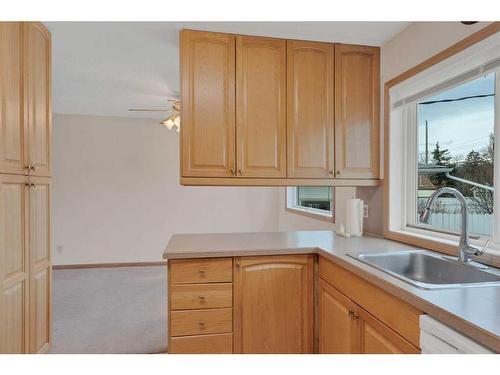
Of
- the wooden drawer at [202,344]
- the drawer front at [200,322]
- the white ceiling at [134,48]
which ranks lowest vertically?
the wooden drawer at [202,344]

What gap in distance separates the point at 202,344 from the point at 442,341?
4.35 feet

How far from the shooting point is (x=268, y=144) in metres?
2.23

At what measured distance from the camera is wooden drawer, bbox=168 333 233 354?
6.06 feet

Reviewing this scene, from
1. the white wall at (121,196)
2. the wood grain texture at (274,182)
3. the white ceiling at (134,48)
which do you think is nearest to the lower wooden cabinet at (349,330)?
the wood grain texture at (274,182)

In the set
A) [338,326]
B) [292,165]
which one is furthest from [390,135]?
[338,326]

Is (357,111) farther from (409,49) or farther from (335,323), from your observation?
(335,323)

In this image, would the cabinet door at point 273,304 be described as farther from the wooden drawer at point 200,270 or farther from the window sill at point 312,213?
the window sill at point 312,213

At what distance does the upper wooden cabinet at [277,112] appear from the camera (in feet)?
6.96

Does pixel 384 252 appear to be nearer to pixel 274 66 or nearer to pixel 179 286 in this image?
pixel 179 286

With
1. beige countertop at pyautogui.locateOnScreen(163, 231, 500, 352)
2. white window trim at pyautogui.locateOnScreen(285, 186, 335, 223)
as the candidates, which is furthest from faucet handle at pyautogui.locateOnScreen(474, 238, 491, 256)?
white window trim at pyautogui.locateOnScreen(285, 186, 335, 223)

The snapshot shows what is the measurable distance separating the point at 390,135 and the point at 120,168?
157 inches

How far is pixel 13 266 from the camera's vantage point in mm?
1869

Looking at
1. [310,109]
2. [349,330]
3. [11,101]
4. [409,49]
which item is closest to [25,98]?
[11,101]

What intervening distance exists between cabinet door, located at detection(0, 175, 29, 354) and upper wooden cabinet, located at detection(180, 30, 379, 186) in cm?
98
